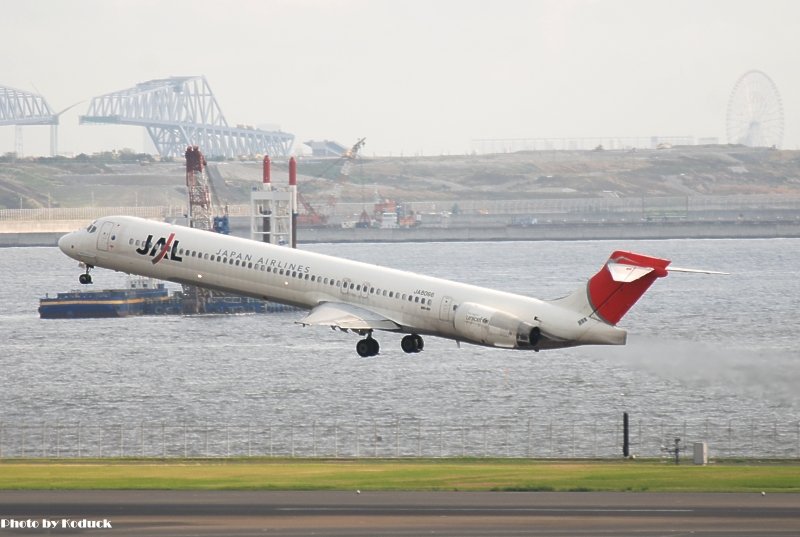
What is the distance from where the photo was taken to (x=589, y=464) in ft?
291

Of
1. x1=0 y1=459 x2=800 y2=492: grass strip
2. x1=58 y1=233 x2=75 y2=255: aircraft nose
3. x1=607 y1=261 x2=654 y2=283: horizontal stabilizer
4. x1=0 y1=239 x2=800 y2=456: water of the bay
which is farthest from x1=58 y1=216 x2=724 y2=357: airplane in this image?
x1=0 y1=239 x2=800 y2=456: water of the bay

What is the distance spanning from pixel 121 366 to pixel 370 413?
46.9 metres

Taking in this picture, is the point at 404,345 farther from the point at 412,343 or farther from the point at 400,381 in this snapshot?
the point at 400,381

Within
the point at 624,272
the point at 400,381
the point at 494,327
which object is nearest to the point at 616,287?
the point at 624,272

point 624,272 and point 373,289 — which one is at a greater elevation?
point 624,272

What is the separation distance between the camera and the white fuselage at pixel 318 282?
260 feet

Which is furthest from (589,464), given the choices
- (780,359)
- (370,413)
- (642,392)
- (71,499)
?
(642,392)

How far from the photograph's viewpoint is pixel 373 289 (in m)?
83.3

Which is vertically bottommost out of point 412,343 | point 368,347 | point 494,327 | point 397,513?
point 397,513

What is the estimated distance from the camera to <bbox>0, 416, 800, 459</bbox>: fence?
110 m

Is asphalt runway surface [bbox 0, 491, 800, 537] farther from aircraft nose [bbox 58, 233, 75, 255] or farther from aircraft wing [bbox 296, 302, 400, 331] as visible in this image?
aircraft nose [bbox 58, 233, 75, 255]

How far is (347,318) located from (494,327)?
8.65 m

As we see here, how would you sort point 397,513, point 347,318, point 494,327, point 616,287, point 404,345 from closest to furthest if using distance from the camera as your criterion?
point 397,513 → point 616,287 → point 494,327 → point 347,318 → point 404,345

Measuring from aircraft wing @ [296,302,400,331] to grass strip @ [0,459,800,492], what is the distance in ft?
25.8
